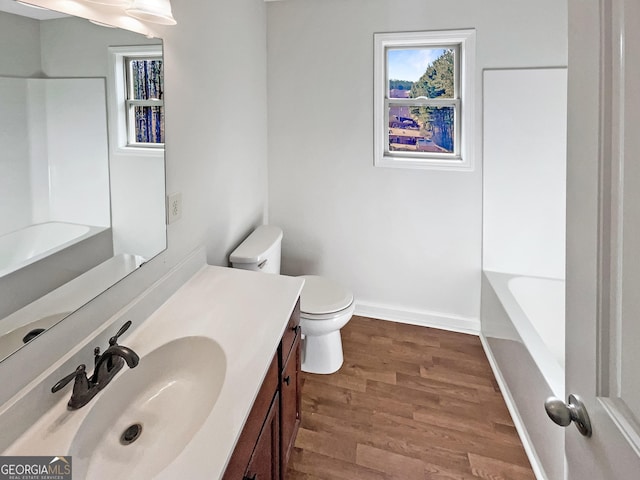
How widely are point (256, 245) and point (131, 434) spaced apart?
54.0 inches

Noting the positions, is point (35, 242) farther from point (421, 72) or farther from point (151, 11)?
point (421, 72)

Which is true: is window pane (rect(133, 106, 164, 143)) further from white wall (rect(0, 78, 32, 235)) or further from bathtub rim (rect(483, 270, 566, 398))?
bathtub rim (rect(483, 270, 566, 398))

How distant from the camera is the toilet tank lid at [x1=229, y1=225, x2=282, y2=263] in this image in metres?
2.12

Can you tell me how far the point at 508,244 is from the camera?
105 inches

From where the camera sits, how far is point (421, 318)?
2.95 meters

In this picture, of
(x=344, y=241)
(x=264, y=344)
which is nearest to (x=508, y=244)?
(x=344, y=241)

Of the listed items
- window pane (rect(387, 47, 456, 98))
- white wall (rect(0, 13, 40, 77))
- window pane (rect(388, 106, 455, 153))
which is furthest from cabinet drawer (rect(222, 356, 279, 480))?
window pane (rect(387, 47, 456, 98))

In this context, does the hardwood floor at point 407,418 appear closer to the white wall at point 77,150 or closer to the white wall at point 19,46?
the white wall at point 77,150

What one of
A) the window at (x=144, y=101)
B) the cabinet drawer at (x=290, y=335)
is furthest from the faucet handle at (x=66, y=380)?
the window at (x=144, y=101)

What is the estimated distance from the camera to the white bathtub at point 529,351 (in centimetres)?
160

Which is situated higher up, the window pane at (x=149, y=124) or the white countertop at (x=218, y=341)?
the window pane at (x=149, y=124)

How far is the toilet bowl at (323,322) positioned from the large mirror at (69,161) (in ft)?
3.28

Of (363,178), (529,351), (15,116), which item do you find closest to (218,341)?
(15,116)

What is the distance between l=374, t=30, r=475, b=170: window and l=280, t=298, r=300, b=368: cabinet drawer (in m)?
1.54
